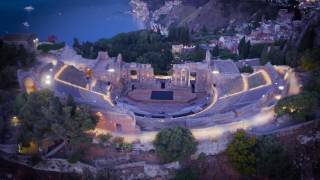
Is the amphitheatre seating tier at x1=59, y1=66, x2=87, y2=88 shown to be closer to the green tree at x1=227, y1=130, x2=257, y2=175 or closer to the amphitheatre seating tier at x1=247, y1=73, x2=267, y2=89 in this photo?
the amphitheatre seating tier at x1=247, y1=73, x2=267, y2=89

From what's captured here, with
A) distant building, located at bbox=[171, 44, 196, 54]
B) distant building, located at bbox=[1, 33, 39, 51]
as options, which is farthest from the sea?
distant building, located at bbox=[1, 33, 39, 51]

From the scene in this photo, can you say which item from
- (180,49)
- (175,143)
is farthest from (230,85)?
(180,49)

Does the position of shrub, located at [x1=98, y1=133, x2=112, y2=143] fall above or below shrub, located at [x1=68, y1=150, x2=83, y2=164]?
above

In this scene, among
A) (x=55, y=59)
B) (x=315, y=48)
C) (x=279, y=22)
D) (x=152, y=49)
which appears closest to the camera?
(x=315, y=48)

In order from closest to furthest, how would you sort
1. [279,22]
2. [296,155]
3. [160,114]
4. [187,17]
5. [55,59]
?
1. [296,155]
2. [160,114]
3. [55,59]
4. [279,22]
5. [187,17]

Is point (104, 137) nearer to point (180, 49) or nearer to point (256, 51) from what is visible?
point (256, 51)

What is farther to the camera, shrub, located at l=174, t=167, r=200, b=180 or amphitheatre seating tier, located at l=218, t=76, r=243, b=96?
amphitheatre seating tier, located at l=218, t=76, r=243, b=96

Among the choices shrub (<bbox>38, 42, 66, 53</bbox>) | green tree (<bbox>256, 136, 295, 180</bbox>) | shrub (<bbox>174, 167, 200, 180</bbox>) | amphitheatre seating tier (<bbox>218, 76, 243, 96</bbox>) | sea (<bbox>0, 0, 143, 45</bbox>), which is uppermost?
sea (<bbox>0, 0, 143, 45</bbox>)

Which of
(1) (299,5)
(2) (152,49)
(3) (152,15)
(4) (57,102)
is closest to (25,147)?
(4) (57,102)

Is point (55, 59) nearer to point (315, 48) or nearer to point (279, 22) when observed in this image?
point (315, 48)
